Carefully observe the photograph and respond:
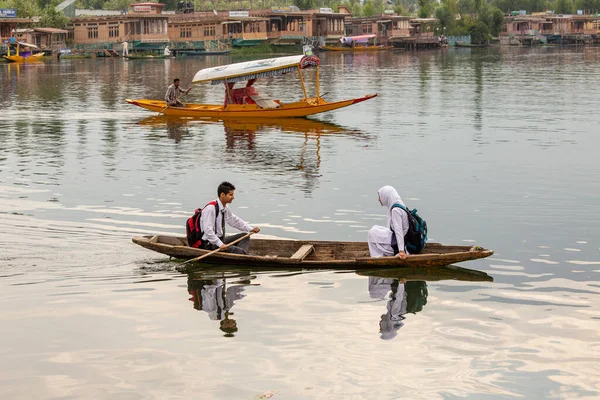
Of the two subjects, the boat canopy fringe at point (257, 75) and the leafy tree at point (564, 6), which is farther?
the leafy tree at point (564, 6)

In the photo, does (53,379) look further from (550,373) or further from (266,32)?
(266,32)

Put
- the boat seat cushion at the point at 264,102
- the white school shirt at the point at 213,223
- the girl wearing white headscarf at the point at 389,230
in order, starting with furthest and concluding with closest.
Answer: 1. the boat seat cushion at the point at 264,102
2. the white school shirt at the point at 213,223
3. the girl wearing white headscarf at the point at 389,230

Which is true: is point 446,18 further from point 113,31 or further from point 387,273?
point 387,273

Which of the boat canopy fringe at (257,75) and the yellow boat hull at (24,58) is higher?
the yellow boat hull at (24,58)

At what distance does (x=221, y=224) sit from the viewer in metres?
12.7

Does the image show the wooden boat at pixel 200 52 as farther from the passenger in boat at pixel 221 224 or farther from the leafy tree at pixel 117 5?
the passenger in boat at pixel 221 224

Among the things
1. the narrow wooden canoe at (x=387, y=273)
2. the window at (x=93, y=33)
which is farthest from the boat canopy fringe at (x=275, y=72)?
the window at (x=93, y=33)

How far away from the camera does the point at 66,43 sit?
93000mm

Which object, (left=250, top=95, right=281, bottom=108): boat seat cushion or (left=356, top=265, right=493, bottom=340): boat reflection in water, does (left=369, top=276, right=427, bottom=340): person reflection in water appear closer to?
(left=356, top=265, right=493, bottom=340): boat reflection in water

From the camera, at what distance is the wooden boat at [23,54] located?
76562mm

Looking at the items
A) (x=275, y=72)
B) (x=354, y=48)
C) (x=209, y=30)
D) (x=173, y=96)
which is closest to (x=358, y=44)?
(x=354, y=48)

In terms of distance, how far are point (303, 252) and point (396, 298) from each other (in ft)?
5.18

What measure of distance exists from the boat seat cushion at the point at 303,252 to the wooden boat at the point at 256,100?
17126 mm

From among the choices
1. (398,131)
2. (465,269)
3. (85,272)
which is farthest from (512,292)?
(398,131)
